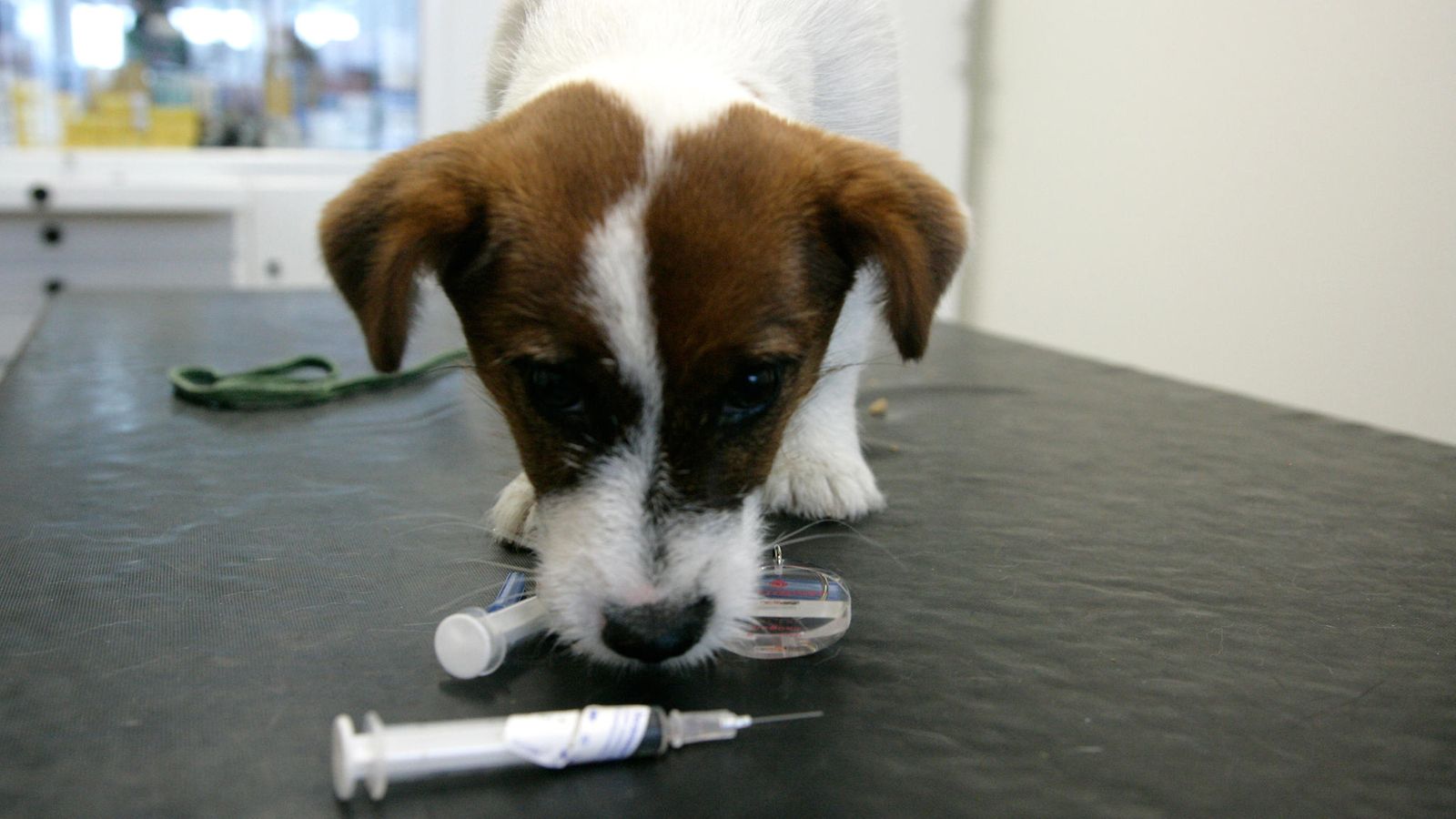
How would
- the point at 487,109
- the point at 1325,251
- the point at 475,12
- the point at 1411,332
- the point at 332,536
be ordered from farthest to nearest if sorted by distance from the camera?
the point at 475,12 < the point at 1325,251 < the point at 1411,332 < the point at 487,109 < the point at 332,536

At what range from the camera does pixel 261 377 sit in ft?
7.97

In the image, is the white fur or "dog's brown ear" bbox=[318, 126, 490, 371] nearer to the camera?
the white fur

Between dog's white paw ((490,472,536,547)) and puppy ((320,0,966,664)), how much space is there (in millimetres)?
23

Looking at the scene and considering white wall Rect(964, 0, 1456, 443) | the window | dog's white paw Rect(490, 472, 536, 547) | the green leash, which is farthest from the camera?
the window

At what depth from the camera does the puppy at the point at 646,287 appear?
1.12 m

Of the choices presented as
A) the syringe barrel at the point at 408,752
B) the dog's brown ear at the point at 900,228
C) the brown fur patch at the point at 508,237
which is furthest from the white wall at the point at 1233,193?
the syringe barrel at the point at 408,752

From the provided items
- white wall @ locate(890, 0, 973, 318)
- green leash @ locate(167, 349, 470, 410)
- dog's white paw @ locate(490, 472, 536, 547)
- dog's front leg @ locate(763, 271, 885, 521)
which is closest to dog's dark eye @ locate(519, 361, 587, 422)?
dog's white paw @ locate(490, 472, 536, 547)

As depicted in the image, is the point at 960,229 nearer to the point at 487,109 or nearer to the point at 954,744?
the point at 954,744

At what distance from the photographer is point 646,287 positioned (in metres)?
1.11

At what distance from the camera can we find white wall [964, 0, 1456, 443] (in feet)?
9.96

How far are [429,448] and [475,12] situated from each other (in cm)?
360

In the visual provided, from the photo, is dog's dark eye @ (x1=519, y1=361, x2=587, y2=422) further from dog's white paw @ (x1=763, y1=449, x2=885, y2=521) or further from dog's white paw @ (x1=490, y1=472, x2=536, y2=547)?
dog's white paw @ (x1=763, y1=449, x2=885, y2=521)

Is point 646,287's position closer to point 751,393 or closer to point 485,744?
point 751,393

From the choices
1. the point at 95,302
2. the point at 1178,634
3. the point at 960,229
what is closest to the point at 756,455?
the point at 960,229
